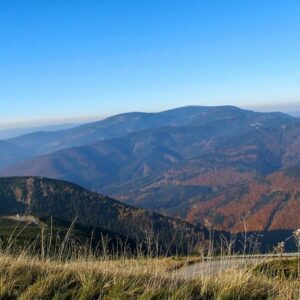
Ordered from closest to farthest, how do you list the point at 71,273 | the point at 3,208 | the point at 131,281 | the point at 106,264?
the point at 131,281 → the point at 71,273 → the point at 106,264 → the point at 3,208

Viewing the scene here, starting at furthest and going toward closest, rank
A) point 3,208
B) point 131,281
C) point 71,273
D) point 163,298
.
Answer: point 3,208, point 71,273, point 131,281, point 163,298

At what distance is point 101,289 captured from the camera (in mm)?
6684

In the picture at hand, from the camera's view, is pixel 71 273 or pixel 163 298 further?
pixel 71 273

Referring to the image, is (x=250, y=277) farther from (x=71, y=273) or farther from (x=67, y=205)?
(x=67, y=205)

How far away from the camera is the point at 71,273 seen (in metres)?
7.38

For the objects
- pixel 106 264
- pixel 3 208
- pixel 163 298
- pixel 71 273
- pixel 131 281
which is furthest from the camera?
pixel 3 208

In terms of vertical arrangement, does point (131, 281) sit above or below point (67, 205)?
above

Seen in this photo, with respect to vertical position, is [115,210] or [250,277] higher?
[250,277]

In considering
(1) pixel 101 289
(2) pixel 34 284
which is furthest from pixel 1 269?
(1) pixel 101 289

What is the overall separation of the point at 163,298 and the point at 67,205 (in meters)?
196

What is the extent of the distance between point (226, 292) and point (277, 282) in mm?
1147

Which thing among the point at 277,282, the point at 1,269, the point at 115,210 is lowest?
the point at 115,210

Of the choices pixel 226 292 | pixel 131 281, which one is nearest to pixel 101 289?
pixel 131 281

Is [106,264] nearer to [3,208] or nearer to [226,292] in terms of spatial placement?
[226,292]
